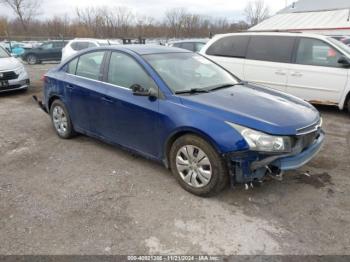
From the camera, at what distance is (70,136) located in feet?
17.0

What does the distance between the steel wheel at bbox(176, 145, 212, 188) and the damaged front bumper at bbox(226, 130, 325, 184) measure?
0.95 ft

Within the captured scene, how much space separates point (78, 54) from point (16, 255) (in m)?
3.24

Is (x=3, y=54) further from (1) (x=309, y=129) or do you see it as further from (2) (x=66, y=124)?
(1) (x=309, y=129)

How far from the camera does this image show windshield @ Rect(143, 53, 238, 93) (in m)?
3.77

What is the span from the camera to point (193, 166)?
3396mm

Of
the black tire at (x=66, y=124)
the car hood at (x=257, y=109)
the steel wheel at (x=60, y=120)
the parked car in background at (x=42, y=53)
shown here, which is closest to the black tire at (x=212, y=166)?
the car hood at (x=257, y=109)

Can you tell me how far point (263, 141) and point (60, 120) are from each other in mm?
3539

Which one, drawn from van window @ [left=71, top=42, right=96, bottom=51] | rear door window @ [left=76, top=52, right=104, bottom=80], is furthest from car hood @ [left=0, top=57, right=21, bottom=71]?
van window @ [left=71, top=42, right=96, bottom=51]

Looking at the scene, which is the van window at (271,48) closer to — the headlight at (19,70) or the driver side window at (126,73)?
the driver side window at (126,73)

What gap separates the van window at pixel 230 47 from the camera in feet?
A: 24.5

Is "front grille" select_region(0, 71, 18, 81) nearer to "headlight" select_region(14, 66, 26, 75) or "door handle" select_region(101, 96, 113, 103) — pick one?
"headlight" select_region(14, 66, 26, 75)

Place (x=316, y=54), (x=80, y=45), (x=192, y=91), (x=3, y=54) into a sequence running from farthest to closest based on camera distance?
(x=80, y=45)
(x=3, y=54)
(x=316, y=54)
(x=192, y=91)

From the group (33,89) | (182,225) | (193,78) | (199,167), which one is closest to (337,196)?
(199,167)

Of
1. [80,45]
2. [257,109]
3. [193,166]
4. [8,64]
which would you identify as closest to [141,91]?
[193,166]
